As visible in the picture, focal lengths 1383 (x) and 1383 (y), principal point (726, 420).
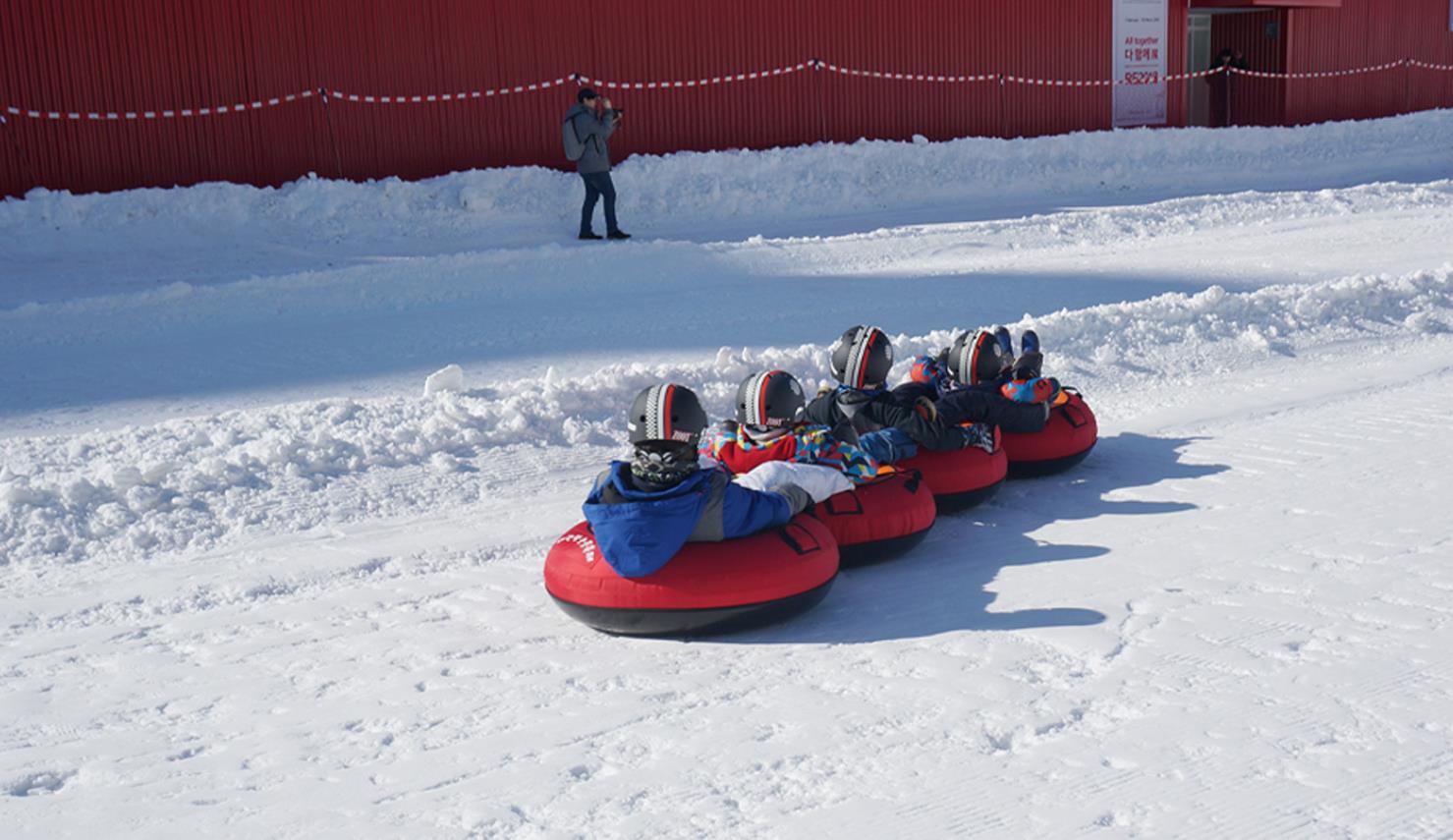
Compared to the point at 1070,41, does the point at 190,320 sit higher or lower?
lower

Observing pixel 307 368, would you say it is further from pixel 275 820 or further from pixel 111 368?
pixel 275 820

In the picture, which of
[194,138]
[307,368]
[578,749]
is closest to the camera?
[578,749]

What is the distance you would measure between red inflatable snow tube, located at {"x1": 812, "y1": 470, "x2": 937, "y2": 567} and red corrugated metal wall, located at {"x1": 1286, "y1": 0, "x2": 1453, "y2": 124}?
24767 millimetres

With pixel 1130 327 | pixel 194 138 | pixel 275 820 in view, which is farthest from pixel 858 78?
pixel 275 820

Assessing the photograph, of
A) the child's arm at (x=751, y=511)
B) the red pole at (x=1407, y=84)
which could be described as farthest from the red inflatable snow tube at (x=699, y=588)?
the red pole at (x=1407, y=84)

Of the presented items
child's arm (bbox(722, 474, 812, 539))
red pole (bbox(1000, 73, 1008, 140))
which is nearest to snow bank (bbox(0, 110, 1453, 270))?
red pole (bbox(1000, 73, 1008, 140))

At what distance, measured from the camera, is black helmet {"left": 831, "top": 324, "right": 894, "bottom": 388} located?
6578 millimetres

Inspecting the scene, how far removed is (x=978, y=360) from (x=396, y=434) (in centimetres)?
322

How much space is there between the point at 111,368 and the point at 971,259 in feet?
27.2

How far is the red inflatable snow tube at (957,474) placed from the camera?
661 centimetres

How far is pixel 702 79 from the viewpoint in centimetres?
2061

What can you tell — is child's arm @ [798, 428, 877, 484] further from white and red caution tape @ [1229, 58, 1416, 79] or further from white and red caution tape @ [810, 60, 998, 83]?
white and red caution tape @ [1229, 58, 1416, 79]

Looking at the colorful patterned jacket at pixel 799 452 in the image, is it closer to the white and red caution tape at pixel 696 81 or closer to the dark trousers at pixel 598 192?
the dark trousers at pixel 598 192

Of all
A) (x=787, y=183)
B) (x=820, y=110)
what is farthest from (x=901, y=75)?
(x=787, y=183)
